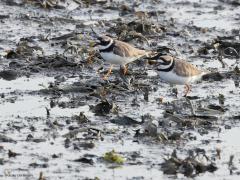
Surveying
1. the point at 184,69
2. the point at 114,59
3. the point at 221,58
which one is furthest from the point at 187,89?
the point at 221,58

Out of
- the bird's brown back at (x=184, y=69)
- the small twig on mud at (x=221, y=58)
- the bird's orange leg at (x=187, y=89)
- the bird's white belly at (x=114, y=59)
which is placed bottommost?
the small twig on mud at (x=221, y=58)

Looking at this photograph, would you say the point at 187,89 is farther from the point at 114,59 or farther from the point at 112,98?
the point at 114,59

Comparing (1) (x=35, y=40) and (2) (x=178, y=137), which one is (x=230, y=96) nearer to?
(2) (x=178, y=137)

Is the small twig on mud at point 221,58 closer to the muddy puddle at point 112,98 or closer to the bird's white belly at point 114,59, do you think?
the muddy puddle at point 112,98

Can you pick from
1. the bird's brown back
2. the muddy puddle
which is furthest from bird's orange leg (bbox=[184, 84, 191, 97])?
the bird's brown back

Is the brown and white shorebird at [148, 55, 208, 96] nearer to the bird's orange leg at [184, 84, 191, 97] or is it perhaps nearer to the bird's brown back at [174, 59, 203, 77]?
the bird's brown back at [174, 59, 203, 77]

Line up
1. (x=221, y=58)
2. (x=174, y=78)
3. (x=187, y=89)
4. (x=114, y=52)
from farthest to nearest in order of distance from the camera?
1. (x=221, y=58)
2. (x=114, y=52)
3. (x=187, y=89)
4. (x=174, y=78)

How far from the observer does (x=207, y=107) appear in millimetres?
12688

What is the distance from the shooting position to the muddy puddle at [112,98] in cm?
1018

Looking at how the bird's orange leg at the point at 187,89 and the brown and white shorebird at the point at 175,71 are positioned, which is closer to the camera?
the brown and white shorebird at the point at 175,71

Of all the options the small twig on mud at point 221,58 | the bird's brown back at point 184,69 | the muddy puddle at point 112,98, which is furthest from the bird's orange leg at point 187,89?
the small twig on mud at point 221,58

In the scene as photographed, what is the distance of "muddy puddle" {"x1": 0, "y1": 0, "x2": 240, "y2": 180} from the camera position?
10.2 meters

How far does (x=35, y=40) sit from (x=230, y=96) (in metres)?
4.84

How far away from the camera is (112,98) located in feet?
43.1
